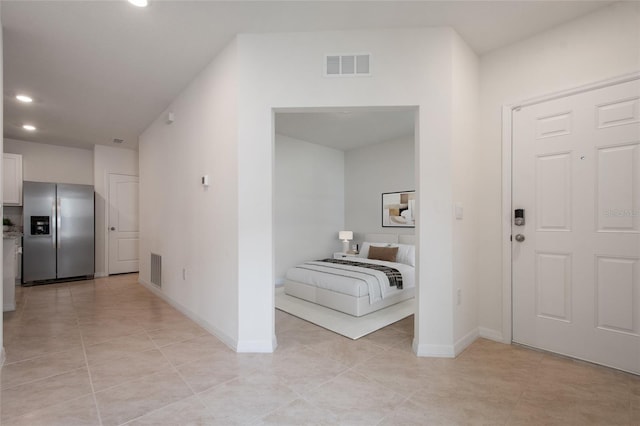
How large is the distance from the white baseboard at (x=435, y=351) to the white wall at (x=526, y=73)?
665 millimetres

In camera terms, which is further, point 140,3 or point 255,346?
point 255,346

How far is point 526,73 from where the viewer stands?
2.71 meters

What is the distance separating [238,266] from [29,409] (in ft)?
4.96

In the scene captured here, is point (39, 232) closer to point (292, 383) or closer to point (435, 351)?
point (292, 383)

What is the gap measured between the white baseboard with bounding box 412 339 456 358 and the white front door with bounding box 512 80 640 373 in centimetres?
75

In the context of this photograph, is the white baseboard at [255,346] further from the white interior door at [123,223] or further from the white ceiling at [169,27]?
the white interior door at [123,223]

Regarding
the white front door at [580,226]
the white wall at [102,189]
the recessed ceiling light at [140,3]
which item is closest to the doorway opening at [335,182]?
the white front door at [580,226]

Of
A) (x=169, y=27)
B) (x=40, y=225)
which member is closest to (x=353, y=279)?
(x=169, y=27)

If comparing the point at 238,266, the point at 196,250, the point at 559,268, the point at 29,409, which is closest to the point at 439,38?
the point at 559,268

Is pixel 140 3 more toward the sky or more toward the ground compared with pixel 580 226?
more toward the sky

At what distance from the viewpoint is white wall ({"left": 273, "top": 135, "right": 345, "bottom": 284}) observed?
5.72 m

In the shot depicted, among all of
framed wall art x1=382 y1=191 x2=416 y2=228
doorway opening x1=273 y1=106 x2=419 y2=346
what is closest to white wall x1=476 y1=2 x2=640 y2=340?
doorway opening x1=273 y1=106 x2=419 y2=346

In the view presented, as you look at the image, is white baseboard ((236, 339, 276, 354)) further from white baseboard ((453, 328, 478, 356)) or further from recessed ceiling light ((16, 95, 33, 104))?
recessed ceiling light ((16, 95, 33, 104))

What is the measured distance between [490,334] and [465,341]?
373mm
